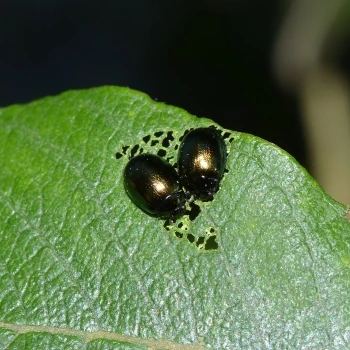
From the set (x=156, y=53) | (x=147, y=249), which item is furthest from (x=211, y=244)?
(x=156, y=53)

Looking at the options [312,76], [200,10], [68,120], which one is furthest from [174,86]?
[68,120]

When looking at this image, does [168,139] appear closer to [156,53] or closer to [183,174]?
Result: [183,174]

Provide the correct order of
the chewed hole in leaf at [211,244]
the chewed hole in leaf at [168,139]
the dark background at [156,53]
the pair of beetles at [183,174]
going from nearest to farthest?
the chewed hole in leaf at [211,244], the pair of beetles at [183,174], the chewed hole in leaf at [168,139], the dark background at [156,53]

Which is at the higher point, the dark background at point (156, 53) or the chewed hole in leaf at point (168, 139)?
the chewed hole in leaf at point (168, 139)

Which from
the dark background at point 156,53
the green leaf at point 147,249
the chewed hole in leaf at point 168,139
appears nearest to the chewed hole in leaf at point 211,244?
the green leaf at point 147,249

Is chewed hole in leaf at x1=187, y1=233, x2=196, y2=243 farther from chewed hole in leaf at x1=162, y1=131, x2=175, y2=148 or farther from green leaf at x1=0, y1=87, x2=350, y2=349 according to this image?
chewed hole in leaf at x1=162, y1=131, x2=175, y2=148

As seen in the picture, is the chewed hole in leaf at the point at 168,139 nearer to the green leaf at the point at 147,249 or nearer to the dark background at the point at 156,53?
the green leaf at the point at 147,249
